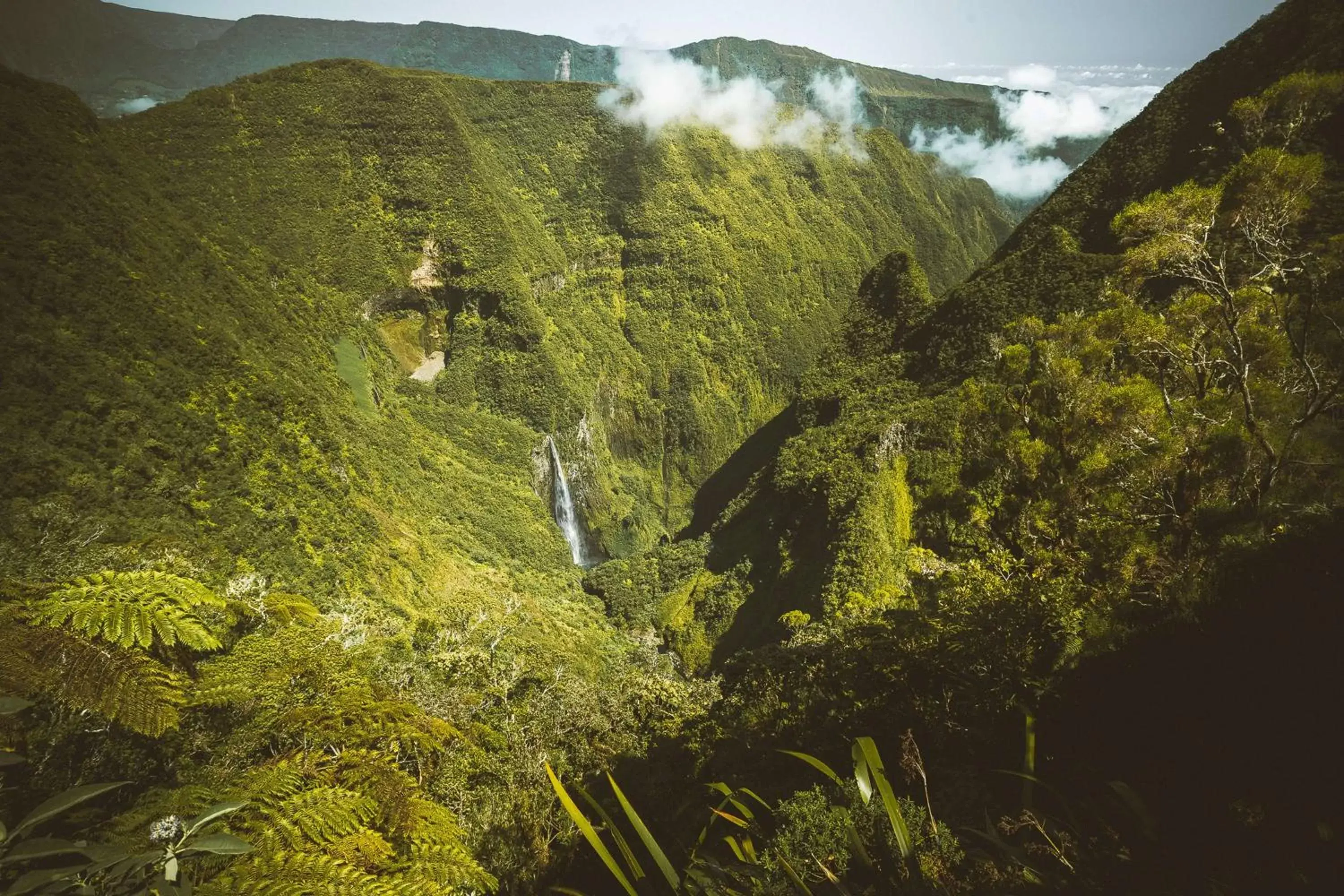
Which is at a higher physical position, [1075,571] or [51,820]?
[51,820]

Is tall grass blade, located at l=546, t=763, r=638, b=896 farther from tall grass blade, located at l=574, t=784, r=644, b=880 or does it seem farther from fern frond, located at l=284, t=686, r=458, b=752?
fern frond, located at l=284, t=686, r=458, b=752

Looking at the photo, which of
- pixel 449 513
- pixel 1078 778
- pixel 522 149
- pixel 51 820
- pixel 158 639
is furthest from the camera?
pixel 522 149

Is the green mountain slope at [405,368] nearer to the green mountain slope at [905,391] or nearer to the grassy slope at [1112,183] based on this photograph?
the green mountain slope at [905,391]

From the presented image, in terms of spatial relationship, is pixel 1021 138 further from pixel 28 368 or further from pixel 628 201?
pixel 28 368

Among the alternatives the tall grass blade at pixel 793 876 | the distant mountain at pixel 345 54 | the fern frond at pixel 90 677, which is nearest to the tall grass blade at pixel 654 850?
the tall grass blade at pixel 793 876

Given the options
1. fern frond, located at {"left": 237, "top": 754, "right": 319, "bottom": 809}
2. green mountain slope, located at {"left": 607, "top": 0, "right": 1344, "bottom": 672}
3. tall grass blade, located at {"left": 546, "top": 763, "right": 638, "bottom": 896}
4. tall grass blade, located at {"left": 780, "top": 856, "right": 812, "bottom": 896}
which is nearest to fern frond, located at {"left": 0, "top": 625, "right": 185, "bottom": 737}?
Result: fern frond, located at {"left": 237, "top": 754, "right": 319, "bottom": 809}

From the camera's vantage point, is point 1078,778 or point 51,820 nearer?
point 51,820

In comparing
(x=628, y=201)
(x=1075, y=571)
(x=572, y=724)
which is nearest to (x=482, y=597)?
(x=572, y=724)

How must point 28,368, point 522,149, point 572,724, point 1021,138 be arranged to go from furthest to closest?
point 1021,138
point 522,149
point 28,368
point 572,724
